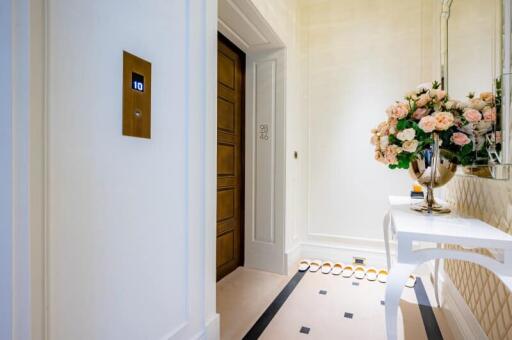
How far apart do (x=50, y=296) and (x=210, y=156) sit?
879 mm

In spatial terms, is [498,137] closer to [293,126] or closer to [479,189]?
[479,189]

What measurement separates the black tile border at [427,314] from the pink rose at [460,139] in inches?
46.1

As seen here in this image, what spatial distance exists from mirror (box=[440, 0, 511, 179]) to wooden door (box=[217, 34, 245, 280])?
5.56 feet

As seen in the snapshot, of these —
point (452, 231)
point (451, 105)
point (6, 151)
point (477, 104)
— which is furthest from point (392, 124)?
point (6, 151)

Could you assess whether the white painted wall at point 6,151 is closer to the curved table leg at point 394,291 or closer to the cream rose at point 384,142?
the curved table leg at point 394,291

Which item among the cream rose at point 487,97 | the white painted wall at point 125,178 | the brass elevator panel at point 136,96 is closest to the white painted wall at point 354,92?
the cream rose at point 487,97

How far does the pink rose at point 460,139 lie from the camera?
4.39ft

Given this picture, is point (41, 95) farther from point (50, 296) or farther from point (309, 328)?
point (309, 328)

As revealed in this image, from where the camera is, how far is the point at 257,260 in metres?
2.71

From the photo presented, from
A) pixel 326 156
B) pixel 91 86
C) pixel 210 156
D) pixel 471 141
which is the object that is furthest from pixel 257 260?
pixel 91 86

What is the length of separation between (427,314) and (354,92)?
2.04 meters

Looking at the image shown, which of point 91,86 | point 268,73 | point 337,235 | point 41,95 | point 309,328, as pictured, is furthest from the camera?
point 337,235

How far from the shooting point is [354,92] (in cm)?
287

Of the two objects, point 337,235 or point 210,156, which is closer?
point 210,156
